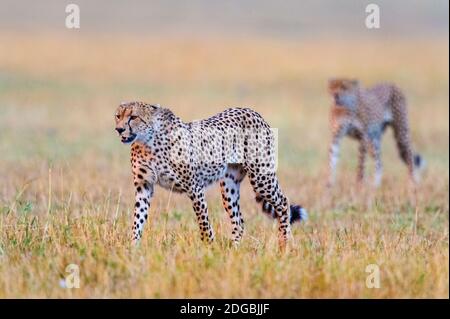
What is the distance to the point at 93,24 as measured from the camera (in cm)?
3484

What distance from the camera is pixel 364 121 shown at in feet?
45.9

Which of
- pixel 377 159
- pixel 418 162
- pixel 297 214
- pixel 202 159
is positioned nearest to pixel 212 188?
pixel 377 159

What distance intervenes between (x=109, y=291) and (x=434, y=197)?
6.30m

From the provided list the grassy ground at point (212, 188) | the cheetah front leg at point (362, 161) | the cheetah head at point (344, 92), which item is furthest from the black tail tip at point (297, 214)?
the cheetah head at point (344, 92)

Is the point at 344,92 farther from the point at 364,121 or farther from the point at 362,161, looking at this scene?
the point at 362,161

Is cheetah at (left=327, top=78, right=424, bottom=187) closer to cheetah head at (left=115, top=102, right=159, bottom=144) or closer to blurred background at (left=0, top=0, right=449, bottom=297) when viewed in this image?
blurred background at (left=0, top=0, right=449, bottom=297)

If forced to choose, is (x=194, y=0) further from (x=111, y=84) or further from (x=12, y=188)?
(x=12, y=188)

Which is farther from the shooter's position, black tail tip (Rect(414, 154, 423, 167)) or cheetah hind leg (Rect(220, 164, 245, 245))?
black tail tip (Rect(414, 154, 423, 167))

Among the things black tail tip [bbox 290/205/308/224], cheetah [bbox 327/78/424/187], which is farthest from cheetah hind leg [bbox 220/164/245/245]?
cheetah [bbox 327/78/424/187]

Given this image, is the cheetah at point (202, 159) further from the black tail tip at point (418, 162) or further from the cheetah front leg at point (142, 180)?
the black tail tip at point (418, 162)

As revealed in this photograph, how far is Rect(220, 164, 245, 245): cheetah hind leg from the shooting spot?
8.50 m

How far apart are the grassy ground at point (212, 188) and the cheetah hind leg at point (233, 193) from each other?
138mm

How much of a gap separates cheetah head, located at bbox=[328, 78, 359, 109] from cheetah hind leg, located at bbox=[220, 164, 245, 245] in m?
5.56

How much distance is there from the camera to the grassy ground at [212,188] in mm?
6574
